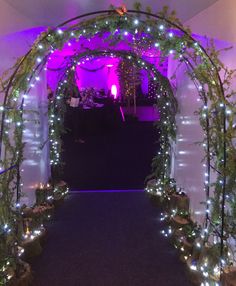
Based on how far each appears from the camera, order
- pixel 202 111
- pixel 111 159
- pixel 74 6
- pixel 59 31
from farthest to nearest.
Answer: pixel 111 159 → pixel 74 6 → pixel 202 111 → pixel 59 31

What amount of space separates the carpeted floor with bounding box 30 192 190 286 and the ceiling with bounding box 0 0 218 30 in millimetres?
2474

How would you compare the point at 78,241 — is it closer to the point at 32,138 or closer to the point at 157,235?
the point at 157,235

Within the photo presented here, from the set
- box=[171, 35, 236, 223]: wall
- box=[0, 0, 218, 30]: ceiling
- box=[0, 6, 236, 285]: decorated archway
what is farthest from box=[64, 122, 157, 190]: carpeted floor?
box=[0, 6, 236, 285]: decorated archway

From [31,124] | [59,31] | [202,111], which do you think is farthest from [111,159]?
[59,31]

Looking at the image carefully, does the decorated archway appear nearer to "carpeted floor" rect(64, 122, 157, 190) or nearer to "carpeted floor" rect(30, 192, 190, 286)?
"carpeted floor" rect(30, 192, 190, 286)

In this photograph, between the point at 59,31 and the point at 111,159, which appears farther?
the point at 111,159

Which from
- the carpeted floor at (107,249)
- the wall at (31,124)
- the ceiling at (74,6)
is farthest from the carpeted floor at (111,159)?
the ceiling at (74,6)

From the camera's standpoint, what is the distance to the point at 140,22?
2795 millimetres

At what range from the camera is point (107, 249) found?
13.0 feet

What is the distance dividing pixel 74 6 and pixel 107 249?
106 inches

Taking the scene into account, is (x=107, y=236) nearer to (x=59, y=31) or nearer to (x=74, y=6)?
(x=59, y=31)

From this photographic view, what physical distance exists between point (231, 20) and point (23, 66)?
176 centimetres

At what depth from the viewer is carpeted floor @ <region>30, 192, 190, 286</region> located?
3.34 m

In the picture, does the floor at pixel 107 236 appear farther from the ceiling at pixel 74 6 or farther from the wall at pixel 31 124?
the ceiling at pixel 74 6
